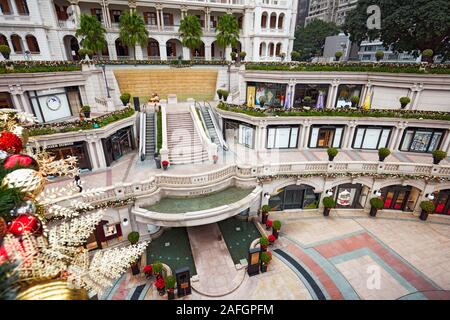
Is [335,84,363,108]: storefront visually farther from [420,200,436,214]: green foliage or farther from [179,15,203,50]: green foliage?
[179,15,203,50]: green foliage

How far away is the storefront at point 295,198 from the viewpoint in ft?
82.1

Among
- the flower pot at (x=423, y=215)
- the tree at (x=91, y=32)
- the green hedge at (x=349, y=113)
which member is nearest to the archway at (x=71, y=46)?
the tree at (x=91, y=32)

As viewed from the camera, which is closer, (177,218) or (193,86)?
(177,218)

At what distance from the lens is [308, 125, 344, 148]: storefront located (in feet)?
94.9

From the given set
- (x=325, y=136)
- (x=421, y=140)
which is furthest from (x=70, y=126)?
(x=421, y=140)

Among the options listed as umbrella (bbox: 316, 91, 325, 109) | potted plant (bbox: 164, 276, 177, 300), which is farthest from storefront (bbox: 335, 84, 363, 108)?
potted plant (bbox: 164, 276, 177, 300)

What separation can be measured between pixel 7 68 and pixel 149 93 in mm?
17835

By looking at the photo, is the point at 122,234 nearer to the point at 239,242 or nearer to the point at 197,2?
the point at 239,242

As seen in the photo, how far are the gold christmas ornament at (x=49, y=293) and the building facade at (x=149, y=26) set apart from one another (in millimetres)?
48630

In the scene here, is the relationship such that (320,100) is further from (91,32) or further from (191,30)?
(91,32)

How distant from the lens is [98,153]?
77.8ft

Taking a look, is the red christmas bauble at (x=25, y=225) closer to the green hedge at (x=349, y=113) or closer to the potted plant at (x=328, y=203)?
the potted plant at (x=328, y=203)

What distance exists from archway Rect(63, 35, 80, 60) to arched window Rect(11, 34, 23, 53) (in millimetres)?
8240
